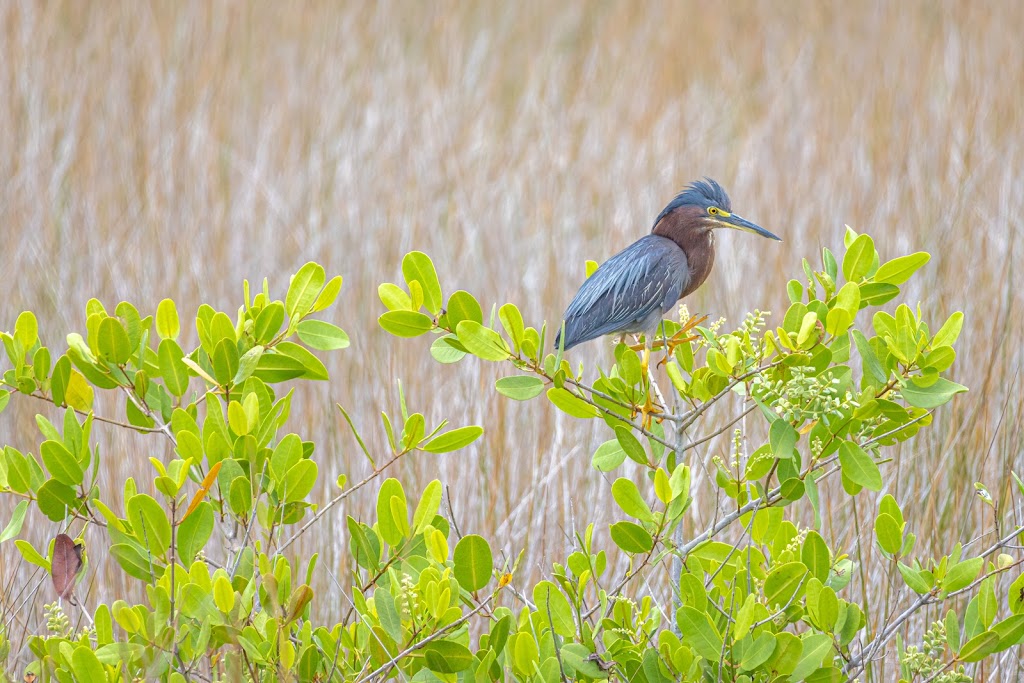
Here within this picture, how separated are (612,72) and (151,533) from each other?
4.35m

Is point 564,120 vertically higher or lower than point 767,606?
higher

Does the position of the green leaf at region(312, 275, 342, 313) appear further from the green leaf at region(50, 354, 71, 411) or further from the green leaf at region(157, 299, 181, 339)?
the green leaf at region(50, 354, 71, 411)

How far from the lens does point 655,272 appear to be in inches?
79.7

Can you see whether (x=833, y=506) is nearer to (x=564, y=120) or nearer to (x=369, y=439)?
(x=369, y=439)

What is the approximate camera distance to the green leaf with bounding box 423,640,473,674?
1.39 m

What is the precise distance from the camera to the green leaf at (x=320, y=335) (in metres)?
1.53

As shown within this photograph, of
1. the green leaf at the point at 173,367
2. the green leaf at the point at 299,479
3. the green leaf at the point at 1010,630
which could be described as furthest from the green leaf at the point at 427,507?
the green leaf at the point at 1010,630

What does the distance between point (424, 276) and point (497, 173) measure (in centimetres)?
311

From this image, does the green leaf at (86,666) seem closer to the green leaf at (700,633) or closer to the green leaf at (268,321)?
the green leaf at (268,321)

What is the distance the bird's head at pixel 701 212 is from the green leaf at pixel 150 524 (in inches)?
46.7

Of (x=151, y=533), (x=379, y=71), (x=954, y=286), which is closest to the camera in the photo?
(x=151, y=533)

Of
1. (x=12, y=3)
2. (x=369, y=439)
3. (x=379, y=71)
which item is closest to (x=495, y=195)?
(x=379, y=71)

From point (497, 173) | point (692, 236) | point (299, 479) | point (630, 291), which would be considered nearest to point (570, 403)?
point (299, 479)

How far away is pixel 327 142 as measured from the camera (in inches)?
183
